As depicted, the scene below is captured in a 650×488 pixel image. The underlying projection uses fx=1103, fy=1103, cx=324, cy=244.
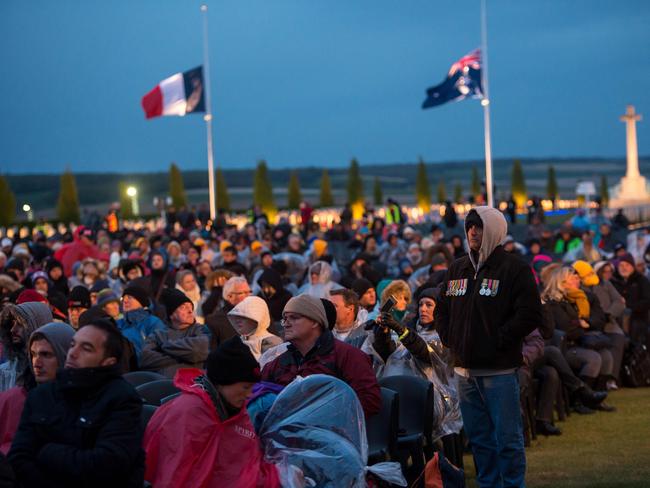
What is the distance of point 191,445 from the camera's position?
5.18 m

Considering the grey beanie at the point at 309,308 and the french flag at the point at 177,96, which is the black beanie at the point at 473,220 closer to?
the grey beanie at the point at 309,308

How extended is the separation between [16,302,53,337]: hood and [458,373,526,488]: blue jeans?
8.37 feet

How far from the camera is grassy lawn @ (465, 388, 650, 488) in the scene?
839cm

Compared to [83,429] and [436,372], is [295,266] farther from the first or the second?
[83,429]

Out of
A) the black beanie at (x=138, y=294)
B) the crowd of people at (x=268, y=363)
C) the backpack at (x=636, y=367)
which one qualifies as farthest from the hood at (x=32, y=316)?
the backpack at (x=636, y=367)

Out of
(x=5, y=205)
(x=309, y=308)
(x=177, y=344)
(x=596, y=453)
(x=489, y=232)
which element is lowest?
(x=596, y=453)

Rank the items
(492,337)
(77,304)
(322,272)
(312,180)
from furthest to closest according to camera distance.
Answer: (312,180) → (322,272) → (77,304) → (492,337)

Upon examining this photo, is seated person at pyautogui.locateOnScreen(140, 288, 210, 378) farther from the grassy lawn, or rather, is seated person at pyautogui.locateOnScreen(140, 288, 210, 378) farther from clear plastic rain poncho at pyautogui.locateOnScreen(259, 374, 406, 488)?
clear plastic rain poncho at pyautogui.locateOnScreen(259, 374, 406, 488)

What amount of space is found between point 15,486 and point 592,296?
29.0 ft

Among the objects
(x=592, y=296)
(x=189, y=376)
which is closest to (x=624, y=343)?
(x=592, y=296)

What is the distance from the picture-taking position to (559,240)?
23.9 metres

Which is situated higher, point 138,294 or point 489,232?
point 489,232

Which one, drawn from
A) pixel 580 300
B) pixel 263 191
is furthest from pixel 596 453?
pixel 263 191

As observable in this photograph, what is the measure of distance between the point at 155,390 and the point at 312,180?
14130 centimetres
